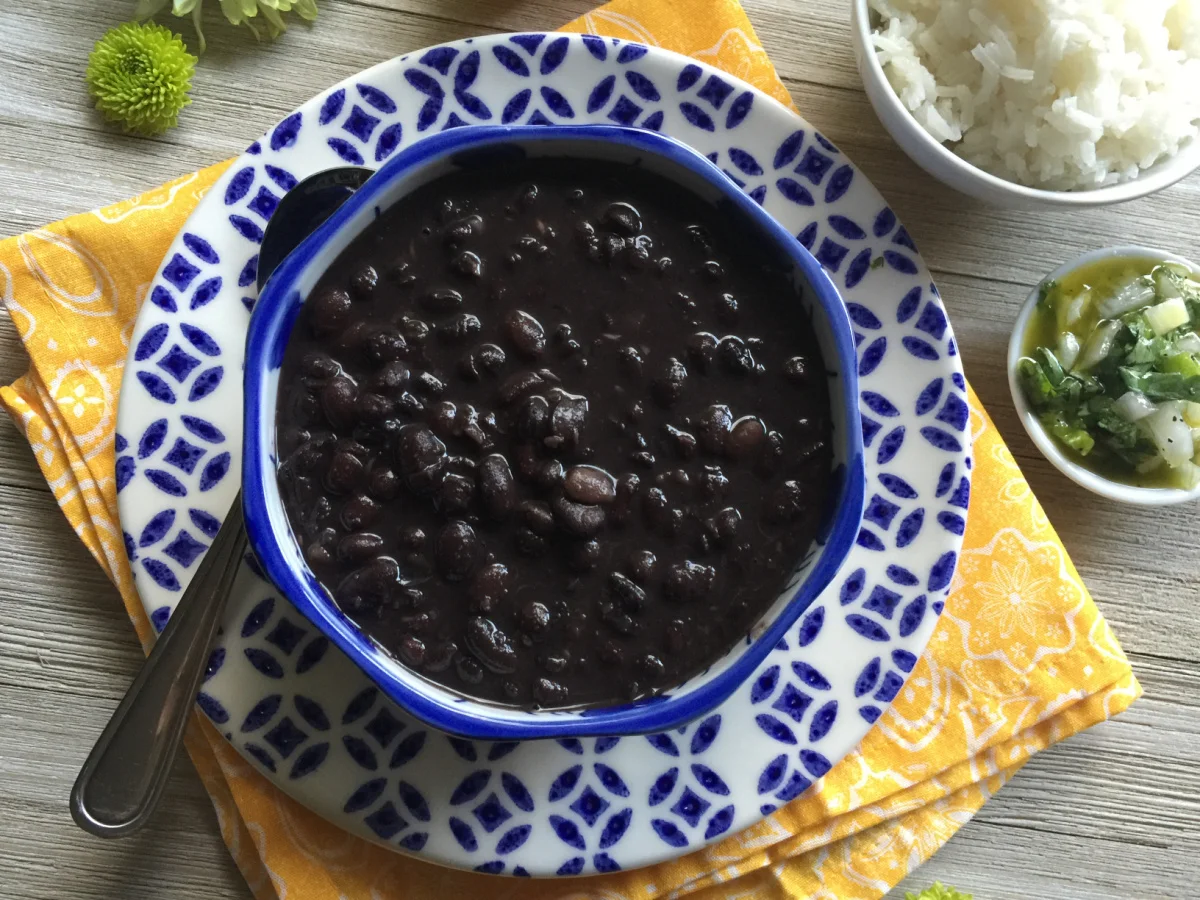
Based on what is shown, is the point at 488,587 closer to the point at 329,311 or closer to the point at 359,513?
the point at 359,513

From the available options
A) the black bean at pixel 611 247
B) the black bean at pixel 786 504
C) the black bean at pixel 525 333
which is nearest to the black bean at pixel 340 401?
the black bean at pixel 525 333

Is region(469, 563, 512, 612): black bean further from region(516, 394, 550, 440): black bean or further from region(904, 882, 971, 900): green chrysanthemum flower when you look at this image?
region(904, 882, 971, 900): green chrysanthemum flower

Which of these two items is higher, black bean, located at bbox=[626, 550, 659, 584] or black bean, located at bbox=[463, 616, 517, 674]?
black bean, located at bbox=[626, 550, 659, 584]

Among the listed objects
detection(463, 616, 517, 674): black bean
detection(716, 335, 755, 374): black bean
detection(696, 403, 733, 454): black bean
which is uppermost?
detection(716, 335, 755, 374): black bean

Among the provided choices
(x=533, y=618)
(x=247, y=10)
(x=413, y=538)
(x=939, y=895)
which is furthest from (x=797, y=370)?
(x=247, y=10)

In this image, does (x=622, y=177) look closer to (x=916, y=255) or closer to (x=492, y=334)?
(x=492, y=334)

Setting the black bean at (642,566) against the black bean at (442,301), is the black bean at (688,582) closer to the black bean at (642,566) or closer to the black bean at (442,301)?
the black bean at (642,566)

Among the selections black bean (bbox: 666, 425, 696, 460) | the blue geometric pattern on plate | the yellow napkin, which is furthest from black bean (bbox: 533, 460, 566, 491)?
the yellow napkin

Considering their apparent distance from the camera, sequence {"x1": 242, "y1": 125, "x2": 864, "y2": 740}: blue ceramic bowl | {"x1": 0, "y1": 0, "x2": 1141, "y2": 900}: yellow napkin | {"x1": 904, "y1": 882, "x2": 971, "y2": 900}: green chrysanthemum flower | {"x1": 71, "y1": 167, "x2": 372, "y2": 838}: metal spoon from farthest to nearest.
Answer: {"x1": 904, "y1": 882, "x2": 971, "y2": 900}: green chrysanthemum flower < {"x1": 0, "y1": 0, "x2": 1141, "y2": 900}: yellow napkin < {"x1": 71, "y1": 167, "x2": 372, "y2": 838}: metal spoon < {"x1": 242, "y1": 125, "x2": 864, "y2": 740}: blue ceramic bowl

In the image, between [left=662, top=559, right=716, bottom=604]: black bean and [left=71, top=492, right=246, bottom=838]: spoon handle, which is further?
[left=71, top=492, right=246, bottom=838]: spoon handle
